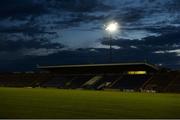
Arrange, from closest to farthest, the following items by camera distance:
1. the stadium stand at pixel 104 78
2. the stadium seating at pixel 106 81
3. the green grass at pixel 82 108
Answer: the green grass at pixel 82 108
the stadium seating at pixel 106 81
the stadium stand at pixel 104 78

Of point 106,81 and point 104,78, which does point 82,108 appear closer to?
point 106,81

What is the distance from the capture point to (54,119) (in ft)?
49.1

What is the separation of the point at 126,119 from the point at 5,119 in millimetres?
4627

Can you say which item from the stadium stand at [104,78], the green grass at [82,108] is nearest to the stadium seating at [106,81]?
the stadium stand at [104,78]

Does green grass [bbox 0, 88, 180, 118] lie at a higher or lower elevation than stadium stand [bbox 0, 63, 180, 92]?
lower

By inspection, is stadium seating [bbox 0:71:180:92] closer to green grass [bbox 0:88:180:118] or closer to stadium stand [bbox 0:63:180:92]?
stadium stand [bbox 0:63:180:92]

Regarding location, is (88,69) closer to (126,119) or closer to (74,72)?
(74,72)

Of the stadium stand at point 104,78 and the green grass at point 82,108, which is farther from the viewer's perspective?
the stadium stand at point 104,78

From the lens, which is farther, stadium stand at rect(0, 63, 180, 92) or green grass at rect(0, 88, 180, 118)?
stadium stand at rect(0, 63, 180, 92)

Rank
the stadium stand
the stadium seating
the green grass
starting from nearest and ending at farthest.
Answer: the green grass < the stadium seating < the stadium stand

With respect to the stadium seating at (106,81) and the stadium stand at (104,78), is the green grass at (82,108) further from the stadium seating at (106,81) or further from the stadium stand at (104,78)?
the stadium stand at (104,78)

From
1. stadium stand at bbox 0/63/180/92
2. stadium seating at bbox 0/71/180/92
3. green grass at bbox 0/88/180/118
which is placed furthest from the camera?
stadium stand at bbox 0/63/180/92

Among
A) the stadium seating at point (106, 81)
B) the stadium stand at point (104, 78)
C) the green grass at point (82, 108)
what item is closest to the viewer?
the green grass at point (82, 108)

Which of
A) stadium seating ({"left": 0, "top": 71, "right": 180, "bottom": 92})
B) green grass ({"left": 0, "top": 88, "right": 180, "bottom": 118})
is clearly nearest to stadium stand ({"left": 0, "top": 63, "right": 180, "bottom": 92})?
stadium seating ({"left": 0, "top": 71, "right": 180, "bottom": 92})
